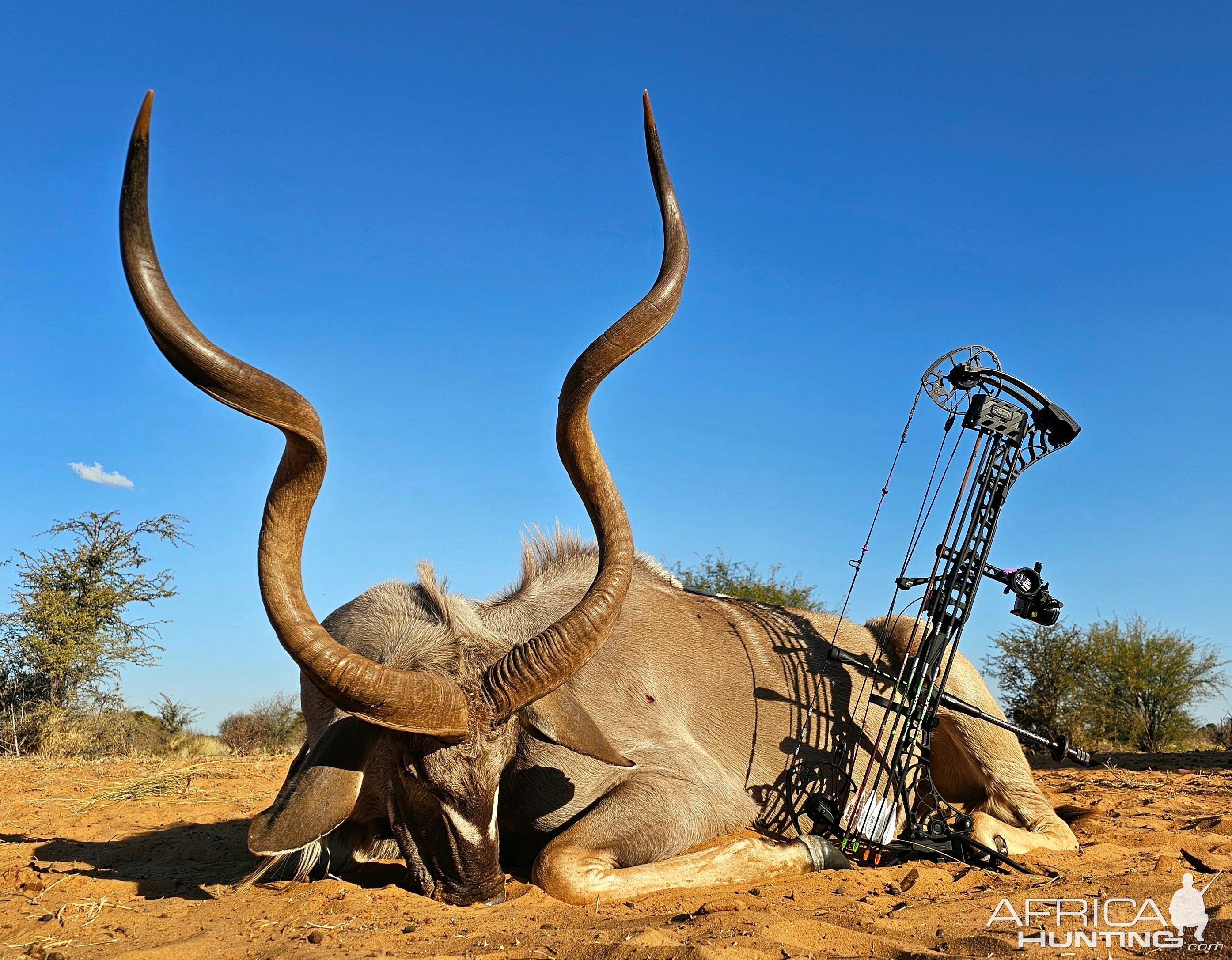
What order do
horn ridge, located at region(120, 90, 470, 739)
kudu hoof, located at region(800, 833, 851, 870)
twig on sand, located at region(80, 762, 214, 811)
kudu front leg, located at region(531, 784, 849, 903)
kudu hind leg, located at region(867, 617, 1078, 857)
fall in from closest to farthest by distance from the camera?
horn ridge, located at region(120, 90, 470, 739), kudu front leg, located at region(531, 784, 849, 903), kudu hoof, located at region(800, 833, 851, 870), kudu hind leg, located at region(867, 617, 1078, 857), twig on sand, located at region(80, 762, 214, 811)

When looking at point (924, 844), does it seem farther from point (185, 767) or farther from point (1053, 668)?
point (1053, 668)

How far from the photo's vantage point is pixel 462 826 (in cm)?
452

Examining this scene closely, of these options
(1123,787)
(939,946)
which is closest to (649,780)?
(939,946)

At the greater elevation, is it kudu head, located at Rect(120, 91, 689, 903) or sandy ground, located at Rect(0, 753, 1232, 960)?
kudu head, located at Rect(120, 91, 689, 903)

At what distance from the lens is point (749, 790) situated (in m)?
5.92

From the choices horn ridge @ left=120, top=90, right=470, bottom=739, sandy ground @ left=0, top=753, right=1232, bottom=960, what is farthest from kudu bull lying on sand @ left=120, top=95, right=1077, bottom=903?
sandy ground @ left=0, top=753, right=1232, bottom=960

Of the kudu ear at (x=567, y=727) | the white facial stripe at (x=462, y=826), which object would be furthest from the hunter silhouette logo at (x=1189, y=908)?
the white facial stripe at (x=462, y=826)

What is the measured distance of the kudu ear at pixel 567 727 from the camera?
15.9 ft

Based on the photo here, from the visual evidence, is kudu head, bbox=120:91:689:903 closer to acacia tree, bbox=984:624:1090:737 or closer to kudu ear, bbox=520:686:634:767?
kudu ear, bbox=520:686:634:767

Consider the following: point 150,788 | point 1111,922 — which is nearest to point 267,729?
point 150,788

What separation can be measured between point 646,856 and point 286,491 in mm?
2618

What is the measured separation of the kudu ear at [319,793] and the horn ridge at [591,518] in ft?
2.34

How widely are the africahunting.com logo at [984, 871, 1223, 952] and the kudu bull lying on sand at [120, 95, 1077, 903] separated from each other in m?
1.36

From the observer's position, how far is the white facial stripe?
4.52 meters
